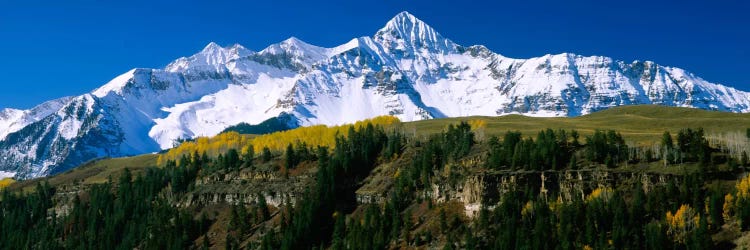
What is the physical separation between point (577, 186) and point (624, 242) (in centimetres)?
2949

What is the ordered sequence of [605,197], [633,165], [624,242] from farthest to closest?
[633,165]
[605,197]
[624,242]

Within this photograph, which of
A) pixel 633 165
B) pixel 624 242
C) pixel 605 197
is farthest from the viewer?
pixel 633 165

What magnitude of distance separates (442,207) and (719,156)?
211ft

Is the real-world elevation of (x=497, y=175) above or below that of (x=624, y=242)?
above

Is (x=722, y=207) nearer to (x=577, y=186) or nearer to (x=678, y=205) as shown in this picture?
(x=678, y=205)

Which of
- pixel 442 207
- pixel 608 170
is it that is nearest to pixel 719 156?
pixel 608 170

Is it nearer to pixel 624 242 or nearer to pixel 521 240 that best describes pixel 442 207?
pixel 521 240

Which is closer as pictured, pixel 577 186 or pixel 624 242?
pixel 624 242

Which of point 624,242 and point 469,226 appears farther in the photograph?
point 469,226

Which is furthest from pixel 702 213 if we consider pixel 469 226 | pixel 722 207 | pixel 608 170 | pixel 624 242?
pixel 469 226

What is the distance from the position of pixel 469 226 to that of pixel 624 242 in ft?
120

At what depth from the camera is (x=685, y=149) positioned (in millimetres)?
194750

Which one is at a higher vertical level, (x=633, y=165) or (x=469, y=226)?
(x=633, y=165)

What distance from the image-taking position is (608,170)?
188 metres
